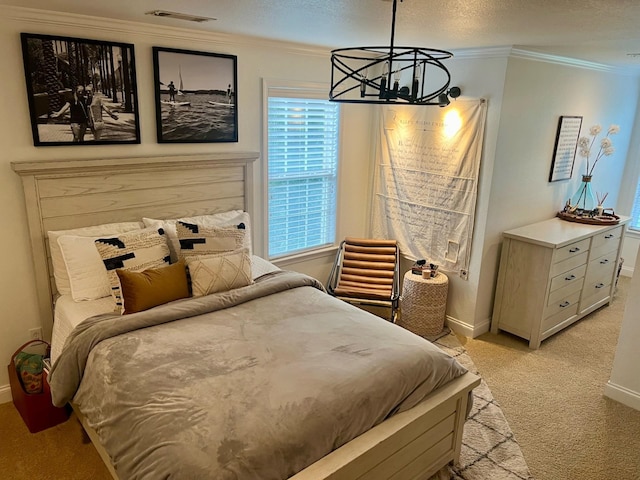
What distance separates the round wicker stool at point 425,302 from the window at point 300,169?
940mm

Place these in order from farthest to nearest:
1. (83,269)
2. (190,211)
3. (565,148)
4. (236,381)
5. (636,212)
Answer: (636,212) < (565,148) < (190,211) < (83,269) < (236,381)

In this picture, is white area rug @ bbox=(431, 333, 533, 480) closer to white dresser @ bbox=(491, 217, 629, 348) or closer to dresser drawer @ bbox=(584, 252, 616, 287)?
white dresser @ bbox=(491, 217, 629, 348)

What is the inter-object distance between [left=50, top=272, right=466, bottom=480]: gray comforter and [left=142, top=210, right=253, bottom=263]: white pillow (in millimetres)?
515

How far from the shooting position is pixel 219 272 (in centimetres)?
283

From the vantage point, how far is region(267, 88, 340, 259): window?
386cm

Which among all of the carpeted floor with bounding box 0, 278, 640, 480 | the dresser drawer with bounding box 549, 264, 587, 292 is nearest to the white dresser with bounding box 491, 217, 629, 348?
the dresser drawer with bounding box 549, 264, 587, 292

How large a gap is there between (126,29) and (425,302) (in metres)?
2.92

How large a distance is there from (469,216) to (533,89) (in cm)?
111

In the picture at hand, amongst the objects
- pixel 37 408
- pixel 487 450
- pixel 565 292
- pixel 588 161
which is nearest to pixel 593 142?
pixel 588 161

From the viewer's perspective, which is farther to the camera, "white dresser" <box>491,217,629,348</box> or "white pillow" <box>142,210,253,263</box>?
"white dresser" <box>491,217,629,348</box>

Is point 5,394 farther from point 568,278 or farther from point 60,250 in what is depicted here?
point 568,278

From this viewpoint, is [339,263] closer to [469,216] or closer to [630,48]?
[469,216]

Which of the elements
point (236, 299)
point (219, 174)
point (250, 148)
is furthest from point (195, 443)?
point (250, 148)

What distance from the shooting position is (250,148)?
3.69 meters
